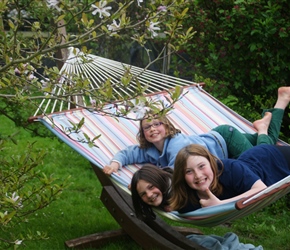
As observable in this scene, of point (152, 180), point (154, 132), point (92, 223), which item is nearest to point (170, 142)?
point (154, 132)

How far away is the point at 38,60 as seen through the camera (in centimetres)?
233

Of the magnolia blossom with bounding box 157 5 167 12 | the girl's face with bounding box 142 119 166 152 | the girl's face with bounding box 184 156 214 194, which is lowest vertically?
the girl's face with bounding box 184 156 214 194

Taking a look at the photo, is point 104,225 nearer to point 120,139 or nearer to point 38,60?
point 120,139

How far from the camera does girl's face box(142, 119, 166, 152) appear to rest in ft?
11.6

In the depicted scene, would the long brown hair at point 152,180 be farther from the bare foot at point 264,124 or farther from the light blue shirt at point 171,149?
the bare foot at point 264,124

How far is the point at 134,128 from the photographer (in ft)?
12.7

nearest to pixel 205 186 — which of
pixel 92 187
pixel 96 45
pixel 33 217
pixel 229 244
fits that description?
pixel 229 244

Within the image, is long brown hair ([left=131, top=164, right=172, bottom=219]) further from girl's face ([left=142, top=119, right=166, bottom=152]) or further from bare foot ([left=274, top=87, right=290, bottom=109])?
bare foot ([left=274, top=87, right=290, bottom=109])

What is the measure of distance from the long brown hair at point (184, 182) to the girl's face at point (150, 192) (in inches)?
2.6

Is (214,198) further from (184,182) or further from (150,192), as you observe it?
(150,192)

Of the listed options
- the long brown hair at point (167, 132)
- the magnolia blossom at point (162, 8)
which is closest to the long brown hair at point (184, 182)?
the long brown hair at point (167, 132)

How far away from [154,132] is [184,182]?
1.98 feet

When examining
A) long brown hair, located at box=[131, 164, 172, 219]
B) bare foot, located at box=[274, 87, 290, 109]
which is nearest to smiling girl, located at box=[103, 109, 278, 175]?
bare foot, located at box=[274, 87, 290, 109]

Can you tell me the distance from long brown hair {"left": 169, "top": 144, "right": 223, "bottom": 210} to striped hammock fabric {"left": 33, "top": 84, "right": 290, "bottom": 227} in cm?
8
